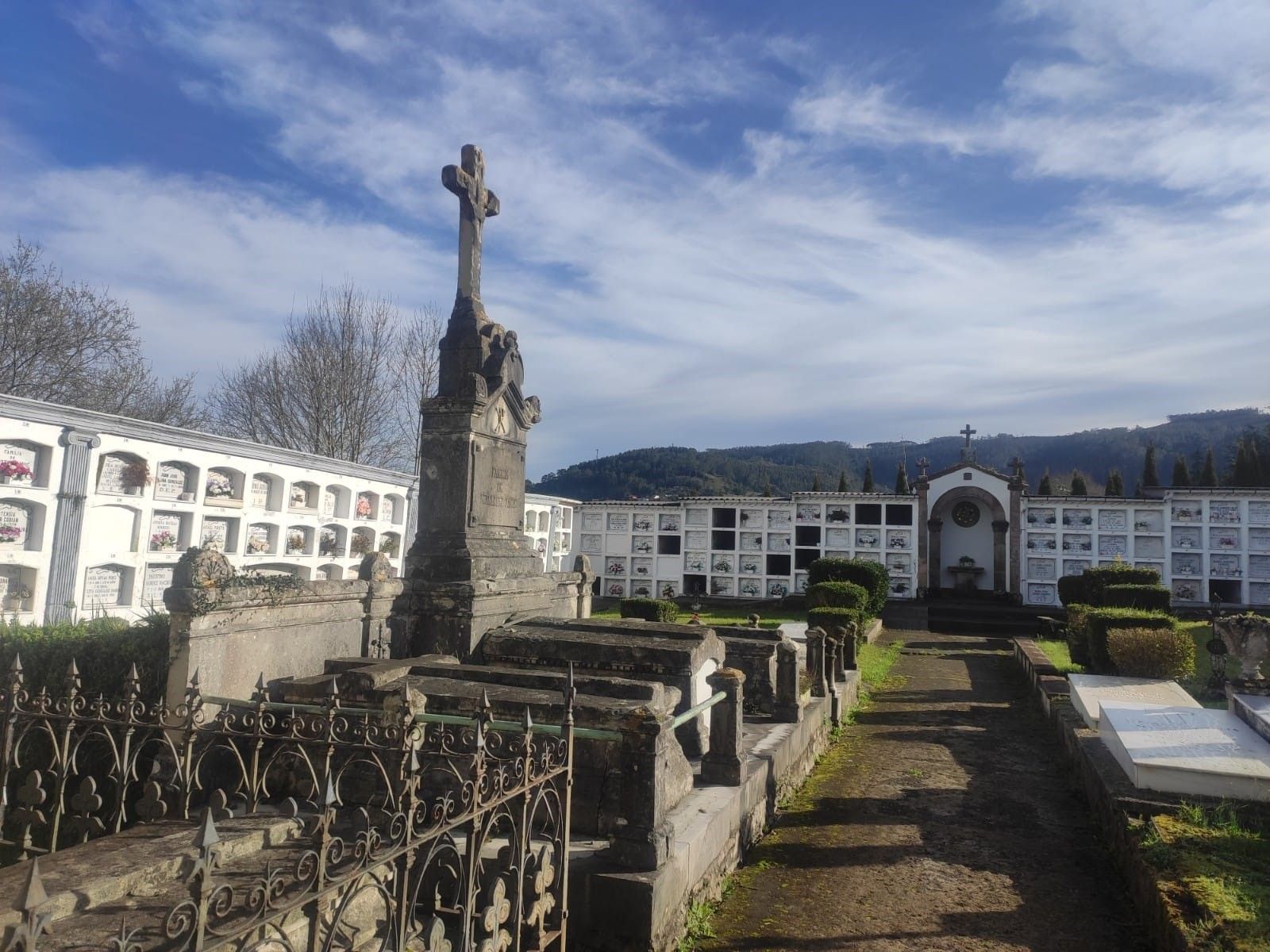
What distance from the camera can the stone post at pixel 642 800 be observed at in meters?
3.80

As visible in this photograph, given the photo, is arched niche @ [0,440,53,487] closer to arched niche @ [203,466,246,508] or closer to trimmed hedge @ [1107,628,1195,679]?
arched niche @ [203,466,246,508]

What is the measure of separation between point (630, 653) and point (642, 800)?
2.37 metres

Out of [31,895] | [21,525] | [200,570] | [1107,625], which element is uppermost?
[21,525]

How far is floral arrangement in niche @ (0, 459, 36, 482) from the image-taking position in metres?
9.83

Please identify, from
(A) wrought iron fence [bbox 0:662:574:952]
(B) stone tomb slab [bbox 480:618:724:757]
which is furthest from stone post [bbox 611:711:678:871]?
(B) stone tomb slab [bbox 480:618:724:757]

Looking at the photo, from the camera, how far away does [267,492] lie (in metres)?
14.0

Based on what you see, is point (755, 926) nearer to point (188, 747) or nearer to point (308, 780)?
point (308, 780)

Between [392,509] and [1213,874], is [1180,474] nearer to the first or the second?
[392,509]

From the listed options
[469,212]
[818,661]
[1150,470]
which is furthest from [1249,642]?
[1150,470]

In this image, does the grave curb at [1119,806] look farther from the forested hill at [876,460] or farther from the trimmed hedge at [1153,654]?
the forested hill at [876,460]

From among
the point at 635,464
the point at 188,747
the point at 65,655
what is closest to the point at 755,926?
the point at 188,747

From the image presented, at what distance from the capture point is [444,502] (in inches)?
288

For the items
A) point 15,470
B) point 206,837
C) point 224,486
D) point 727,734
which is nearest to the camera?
point 206,837

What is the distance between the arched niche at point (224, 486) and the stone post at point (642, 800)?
1103 cm
